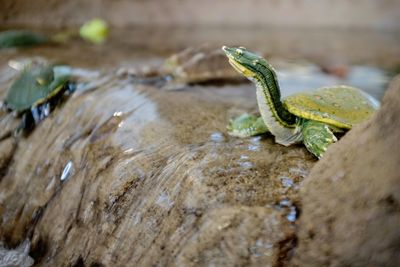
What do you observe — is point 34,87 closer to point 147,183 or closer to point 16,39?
point 147,183

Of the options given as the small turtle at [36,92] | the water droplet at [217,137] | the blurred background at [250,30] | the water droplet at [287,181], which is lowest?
the blurred background at [250,30]

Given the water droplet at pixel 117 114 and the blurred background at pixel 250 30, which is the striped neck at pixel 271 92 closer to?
the water droplet at pixel 117 114

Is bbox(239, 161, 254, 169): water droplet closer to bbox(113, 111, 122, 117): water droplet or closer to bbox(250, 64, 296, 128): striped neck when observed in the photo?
bbox(250, 64, 296, 128): striped neck

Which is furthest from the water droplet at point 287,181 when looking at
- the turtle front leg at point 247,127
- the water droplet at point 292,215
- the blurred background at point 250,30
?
the blurred background at point 250,30

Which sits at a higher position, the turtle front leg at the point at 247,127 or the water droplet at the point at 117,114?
the turtle front leg at the point at 247,127

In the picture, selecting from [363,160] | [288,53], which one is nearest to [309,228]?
[363,160]

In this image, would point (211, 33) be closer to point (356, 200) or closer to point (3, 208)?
point (3, 208)

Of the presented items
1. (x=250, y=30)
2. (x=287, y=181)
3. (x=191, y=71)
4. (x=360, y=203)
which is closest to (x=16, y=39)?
(x=191, y=71)
